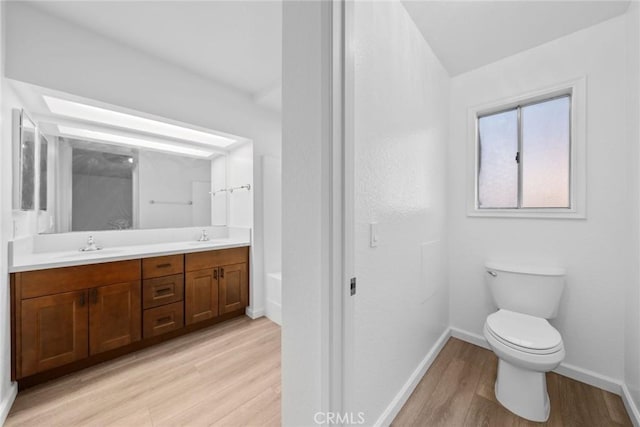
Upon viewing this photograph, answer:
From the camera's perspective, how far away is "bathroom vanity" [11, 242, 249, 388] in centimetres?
154

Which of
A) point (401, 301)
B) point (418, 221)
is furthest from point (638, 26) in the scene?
point (401, 301)

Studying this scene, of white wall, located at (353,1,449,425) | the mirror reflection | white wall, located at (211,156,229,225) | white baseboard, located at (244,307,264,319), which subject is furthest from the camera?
white wall, located at (211,156,229,225)

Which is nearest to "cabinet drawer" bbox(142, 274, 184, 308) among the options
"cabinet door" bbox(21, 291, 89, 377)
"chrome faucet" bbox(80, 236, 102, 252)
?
"cabinet door" bbox(21, 291, 89, 377)

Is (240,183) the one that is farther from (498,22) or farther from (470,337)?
(470,337)

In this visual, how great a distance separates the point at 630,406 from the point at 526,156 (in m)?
1.64

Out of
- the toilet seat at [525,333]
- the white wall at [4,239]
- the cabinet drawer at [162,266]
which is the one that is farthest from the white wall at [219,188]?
the toilet seat at [525,333]

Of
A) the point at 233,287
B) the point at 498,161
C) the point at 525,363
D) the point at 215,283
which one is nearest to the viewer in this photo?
the point at 525,363

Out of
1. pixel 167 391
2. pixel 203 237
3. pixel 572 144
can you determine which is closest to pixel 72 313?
pixel 167 391

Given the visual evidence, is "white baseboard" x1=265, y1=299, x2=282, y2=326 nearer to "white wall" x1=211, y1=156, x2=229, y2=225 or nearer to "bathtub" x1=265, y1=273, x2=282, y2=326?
"bathtub" x1=265, y1=273, x2=282, y2=326

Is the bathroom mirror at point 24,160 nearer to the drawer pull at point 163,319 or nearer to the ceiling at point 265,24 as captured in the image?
the ceiling at point 265,24

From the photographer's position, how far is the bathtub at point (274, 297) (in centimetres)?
253

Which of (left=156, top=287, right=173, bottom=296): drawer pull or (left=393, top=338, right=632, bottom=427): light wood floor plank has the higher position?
(left=156, top=287, right=173, bottom=296): drawer pull

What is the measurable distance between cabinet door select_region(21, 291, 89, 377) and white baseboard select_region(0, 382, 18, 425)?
3.1 inches

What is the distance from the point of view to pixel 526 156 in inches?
77.4
